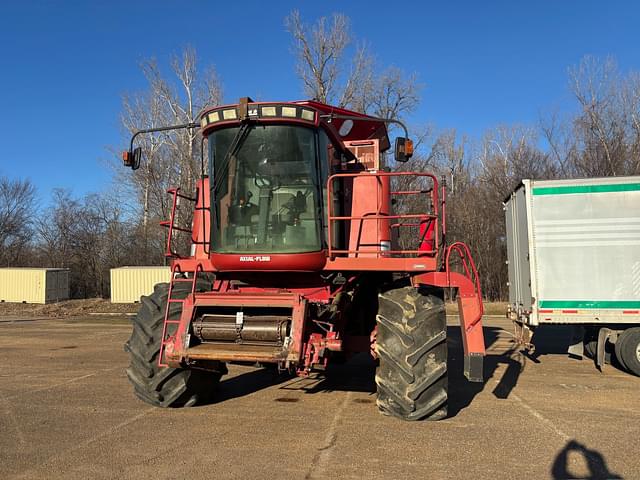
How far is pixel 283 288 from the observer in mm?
6160

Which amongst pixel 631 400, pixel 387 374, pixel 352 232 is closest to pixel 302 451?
pixel 387 374

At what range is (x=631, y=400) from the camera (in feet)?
22.0

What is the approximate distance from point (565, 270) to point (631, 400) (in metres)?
2.70

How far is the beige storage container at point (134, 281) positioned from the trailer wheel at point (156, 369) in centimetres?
2074

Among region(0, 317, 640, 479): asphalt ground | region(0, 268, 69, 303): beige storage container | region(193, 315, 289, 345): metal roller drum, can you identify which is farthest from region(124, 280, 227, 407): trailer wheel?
region(0, 268, 69, 303): beige storage container

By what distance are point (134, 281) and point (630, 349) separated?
23.7m

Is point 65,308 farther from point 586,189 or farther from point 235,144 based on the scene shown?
point 586,189

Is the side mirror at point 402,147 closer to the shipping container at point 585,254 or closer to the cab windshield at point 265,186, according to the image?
the cab windshield at point 265,186

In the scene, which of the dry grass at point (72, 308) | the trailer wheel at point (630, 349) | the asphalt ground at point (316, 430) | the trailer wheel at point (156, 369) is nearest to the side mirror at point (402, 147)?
the trailer wheel at point (156, 369)

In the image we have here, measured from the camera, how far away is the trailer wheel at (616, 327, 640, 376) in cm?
837

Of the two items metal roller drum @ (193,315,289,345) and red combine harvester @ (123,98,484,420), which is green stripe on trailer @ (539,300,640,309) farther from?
metal roller drum @ (193,315,289,345)

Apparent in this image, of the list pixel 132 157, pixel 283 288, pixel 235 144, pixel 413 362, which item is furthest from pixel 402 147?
pixel 132 157

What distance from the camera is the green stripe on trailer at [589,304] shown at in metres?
8.57

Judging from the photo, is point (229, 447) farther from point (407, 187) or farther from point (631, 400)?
point (407, 187)
